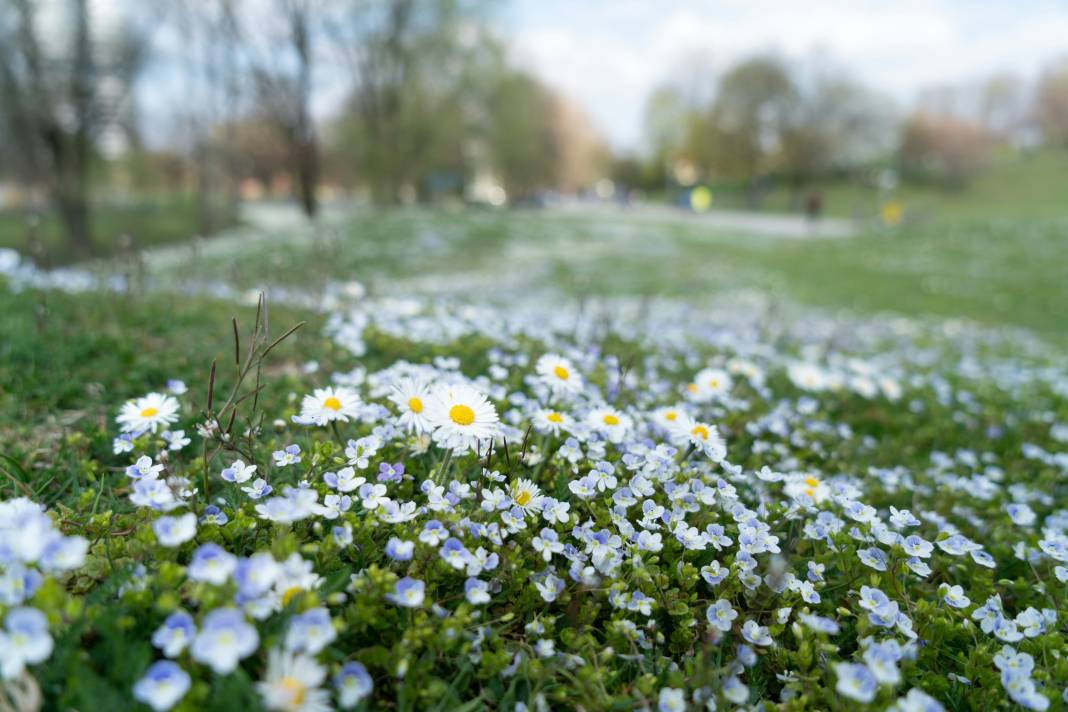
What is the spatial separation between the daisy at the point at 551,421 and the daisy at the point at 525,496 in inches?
10.7

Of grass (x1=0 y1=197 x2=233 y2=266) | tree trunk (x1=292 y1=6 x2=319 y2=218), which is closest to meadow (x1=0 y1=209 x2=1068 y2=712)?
grass (x1=0 y1=197 x2=233 y2=266)

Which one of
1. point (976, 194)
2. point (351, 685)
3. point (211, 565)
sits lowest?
point (351, 685)

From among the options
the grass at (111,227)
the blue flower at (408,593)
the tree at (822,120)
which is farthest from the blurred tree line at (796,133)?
the blue flower at (408,593)

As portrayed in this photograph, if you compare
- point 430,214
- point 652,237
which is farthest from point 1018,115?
point 430,214

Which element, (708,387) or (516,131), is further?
(516,131)

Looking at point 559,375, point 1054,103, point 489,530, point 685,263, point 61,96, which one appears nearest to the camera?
point 489,530

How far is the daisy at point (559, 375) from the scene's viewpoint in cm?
236

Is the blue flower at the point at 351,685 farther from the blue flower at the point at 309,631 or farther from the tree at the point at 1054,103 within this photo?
the tree at the point at 1054,103

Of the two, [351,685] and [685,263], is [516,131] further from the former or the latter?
[351,685]

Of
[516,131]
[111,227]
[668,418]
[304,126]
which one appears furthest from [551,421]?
[516,131]

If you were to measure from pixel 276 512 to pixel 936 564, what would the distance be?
2331mm

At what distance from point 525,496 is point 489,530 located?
0.19 m

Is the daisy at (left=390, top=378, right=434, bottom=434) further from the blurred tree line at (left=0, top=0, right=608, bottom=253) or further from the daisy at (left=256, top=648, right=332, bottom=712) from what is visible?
the blurred tree line at (left=0, top=0, right=608, bottom=253)

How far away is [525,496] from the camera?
1893mm
